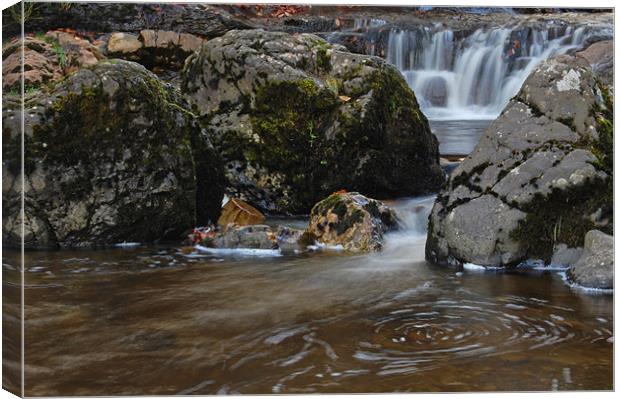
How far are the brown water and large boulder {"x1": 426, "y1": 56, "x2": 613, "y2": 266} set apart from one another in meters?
0.24

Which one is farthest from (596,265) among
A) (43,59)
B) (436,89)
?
(436,89)

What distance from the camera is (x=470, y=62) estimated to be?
7730 mm

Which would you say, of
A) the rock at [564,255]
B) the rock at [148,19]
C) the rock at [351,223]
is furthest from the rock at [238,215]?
the rock at [564,255]

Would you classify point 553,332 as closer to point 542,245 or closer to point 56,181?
point 542,245

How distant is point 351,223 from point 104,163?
186 centimetres

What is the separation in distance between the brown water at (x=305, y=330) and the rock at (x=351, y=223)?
70 centimetres

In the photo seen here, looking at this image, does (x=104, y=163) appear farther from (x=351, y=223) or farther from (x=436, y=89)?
(x=436, y=89)

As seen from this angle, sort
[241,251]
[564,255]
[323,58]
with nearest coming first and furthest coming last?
[564,255] → [241,251] → [323,58]

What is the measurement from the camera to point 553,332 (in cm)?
339

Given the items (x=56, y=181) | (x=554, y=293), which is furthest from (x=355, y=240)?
(x=56, y=181)

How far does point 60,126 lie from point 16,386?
308 cm

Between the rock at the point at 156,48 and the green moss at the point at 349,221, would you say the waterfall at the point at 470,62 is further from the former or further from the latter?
the rock at the point at 156,48

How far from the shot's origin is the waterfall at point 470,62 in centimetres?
637

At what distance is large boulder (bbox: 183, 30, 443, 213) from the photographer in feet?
23.7
